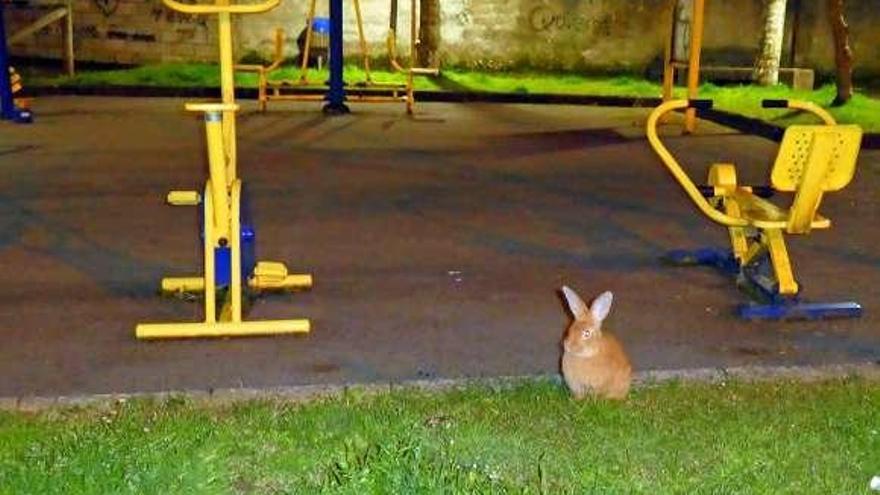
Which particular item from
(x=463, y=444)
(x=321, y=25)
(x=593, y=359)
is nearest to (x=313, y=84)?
(x=321, y=25)

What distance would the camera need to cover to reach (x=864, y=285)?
5953 millimetres

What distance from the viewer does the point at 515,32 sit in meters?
17.8

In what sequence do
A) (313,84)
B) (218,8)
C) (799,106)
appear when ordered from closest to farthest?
(218,8) → (799,106) → (313,84)

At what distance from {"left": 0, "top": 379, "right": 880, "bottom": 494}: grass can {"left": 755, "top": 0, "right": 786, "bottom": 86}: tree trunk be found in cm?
1187

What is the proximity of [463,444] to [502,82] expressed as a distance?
1379 cm

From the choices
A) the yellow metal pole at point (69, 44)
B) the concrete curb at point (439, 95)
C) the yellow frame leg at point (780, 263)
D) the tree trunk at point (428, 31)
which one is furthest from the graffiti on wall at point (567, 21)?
the yellow frame leg at point (780, 263)

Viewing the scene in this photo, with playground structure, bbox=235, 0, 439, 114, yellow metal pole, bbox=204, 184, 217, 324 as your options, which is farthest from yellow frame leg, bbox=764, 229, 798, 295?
playground structure, bbox=235, 0, 439, 114

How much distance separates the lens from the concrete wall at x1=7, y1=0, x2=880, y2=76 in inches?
680

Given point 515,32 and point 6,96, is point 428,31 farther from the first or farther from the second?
point 6,96

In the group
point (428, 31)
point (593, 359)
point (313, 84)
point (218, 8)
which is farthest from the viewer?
point (428, 31)

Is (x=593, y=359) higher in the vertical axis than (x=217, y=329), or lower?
higher

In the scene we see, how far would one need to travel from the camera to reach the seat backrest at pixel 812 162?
481cm

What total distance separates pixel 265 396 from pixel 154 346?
2.94 feet

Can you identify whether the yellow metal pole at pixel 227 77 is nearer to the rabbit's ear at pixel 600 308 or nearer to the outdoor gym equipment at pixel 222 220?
the outdoor gym equipment at pixel 222 220
